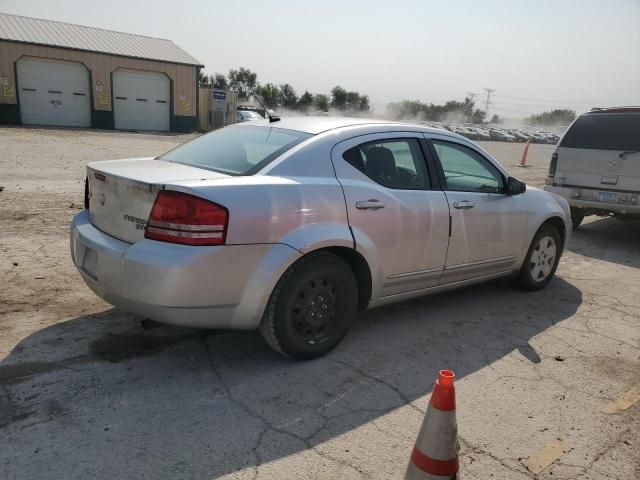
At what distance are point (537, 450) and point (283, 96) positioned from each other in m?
64.5

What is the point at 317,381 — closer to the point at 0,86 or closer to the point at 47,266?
the point at 47,266

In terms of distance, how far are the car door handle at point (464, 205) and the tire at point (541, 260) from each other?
1140mm

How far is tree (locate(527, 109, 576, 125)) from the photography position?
104125 mm

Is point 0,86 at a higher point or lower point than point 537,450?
higher

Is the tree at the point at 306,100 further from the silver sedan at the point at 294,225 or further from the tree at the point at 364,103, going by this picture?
the silver sedan at the point at 294,225

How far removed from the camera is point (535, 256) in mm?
5352

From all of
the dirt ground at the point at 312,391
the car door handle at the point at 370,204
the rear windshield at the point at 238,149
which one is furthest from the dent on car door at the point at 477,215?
the rear windshield at the point at 238,149

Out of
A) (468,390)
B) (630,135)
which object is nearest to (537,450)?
(468,390)

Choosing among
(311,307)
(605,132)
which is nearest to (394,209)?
(311,307)

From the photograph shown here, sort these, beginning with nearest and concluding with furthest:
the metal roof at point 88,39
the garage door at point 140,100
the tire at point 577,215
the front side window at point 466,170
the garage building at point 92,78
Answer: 1. the front side window at point 466,170
2. the tire at point 577,215
3. the garage building at point 92,78
4. the metal roof at point 88,39
5. the garage door at point 140,100

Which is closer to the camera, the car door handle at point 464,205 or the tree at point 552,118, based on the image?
the car door handle at point 464,205

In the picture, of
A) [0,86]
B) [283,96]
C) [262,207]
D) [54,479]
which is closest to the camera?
[54,479]

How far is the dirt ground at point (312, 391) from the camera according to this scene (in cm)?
264

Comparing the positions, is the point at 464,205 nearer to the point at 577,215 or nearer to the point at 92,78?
the point at 577,215
